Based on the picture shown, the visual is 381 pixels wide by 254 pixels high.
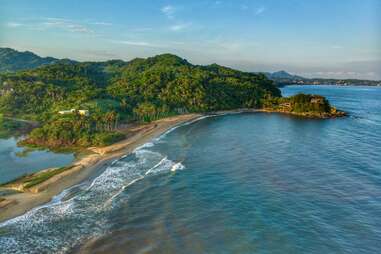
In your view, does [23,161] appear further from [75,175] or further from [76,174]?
[75,175]

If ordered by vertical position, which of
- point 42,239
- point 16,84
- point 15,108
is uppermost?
point 16,84

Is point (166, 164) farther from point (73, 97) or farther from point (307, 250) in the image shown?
point (73, 97)

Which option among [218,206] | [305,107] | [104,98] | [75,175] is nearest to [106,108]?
[104,98]

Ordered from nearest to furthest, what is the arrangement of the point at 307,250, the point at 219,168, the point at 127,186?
the point at 307,250 → the point at 127,186 → the point at 219,168

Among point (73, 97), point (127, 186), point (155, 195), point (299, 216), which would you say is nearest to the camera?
point (299, 216)

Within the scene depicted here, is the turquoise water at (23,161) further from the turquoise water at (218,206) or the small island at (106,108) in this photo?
the turquoise water at (218,206)

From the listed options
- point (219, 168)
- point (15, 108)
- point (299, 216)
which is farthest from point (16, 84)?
point (299, 216)

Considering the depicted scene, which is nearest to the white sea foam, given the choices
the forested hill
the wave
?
the wave
